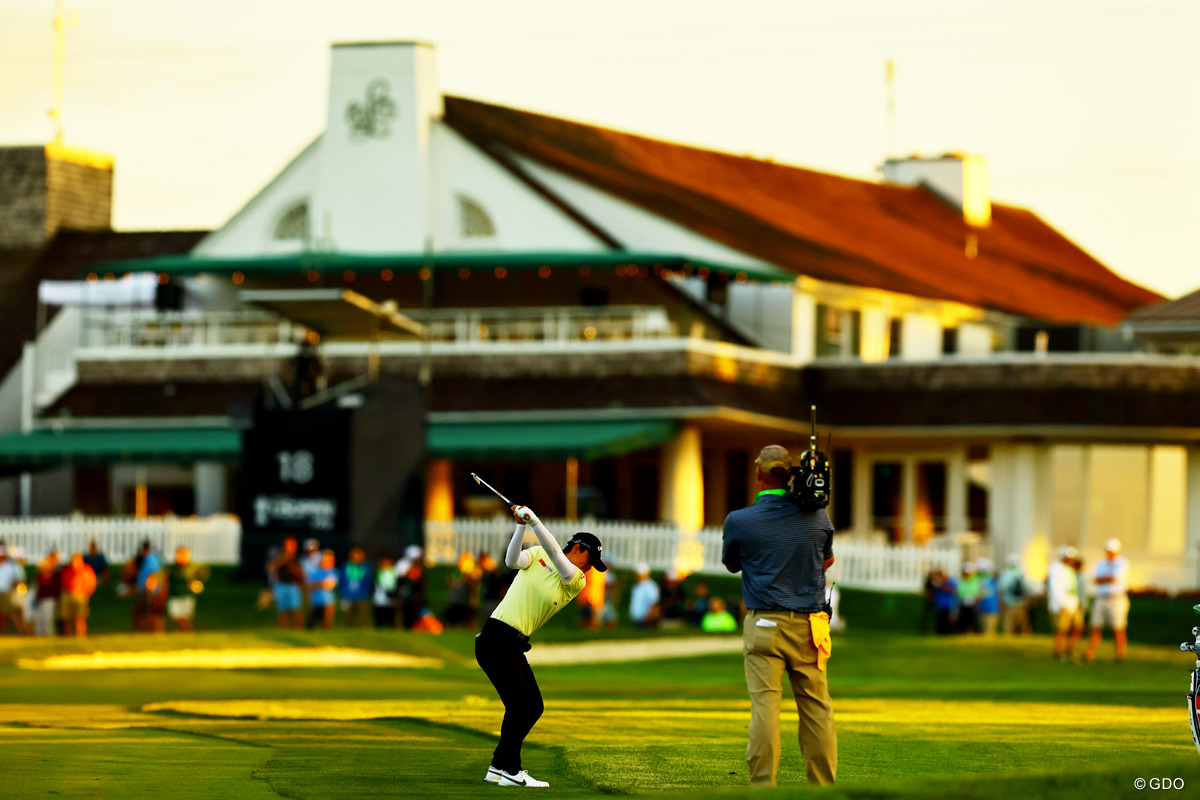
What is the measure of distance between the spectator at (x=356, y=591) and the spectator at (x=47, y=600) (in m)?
4.29

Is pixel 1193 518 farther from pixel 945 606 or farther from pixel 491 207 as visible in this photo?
pixel 491 207

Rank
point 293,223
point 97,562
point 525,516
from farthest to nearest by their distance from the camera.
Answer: point 293,223 < point 97,562 < point 525,516

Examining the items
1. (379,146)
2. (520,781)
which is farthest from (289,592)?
(520,781)

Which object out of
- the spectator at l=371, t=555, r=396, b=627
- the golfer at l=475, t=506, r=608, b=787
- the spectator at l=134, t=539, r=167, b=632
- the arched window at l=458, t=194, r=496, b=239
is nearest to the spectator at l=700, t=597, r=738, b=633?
the spectator at l=371, t=555, r=396, b=627

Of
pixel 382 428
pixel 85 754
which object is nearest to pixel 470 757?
pixel 85 754

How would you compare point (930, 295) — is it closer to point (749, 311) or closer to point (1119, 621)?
point (749, 311)

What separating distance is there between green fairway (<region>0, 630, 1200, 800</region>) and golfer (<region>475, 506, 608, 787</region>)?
22 centimetres

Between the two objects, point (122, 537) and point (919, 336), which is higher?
point (919, 336)

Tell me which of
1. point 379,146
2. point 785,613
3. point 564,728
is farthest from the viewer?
point 379,146

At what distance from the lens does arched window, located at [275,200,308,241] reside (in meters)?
45.8

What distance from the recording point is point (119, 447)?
41.7 metres

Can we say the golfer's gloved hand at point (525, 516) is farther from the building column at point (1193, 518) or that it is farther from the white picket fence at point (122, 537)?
the building column at point (1193, 518)

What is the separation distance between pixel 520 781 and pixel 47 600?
818 inches

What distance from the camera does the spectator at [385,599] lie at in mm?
31781
